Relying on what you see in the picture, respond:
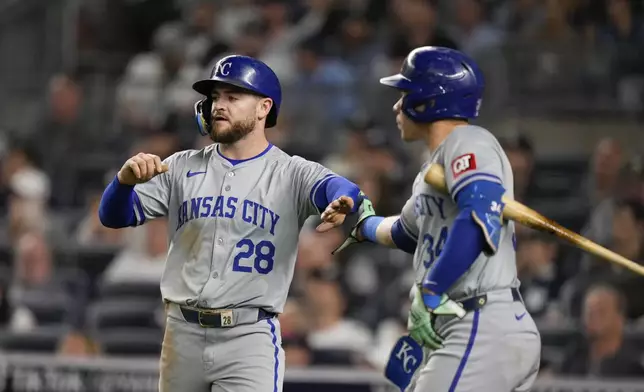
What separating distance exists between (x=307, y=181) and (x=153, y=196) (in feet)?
1.94

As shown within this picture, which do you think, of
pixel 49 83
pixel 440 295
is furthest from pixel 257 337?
pixel 49 83

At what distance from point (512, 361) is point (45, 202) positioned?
20.6ft

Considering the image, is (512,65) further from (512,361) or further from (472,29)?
(512,361)

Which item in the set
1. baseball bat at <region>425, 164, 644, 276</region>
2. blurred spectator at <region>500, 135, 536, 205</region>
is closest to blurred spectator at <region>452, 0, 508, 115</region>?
blurred spectator at <region>500, 135, 536, 205</region>

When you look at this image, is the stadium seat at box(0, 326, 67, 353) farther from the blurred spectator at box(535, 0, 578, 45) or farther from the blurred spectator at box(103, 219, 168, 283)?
the blurred spectator at box(535, 0, 578, 45)

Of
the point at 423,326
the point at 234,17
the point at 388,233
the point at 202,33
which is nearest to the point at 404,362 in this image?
the point at 423,326

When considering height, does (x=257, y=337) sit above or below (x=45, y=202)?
below

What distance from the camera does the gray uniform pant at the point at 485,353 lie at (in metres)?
3.67

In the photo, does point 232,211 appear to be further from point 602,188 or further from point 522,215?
point 602,188

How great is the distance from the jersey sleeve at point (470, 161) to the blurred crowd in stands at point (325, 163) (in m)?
3.81

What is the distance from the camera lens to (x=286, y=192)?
4289 mm

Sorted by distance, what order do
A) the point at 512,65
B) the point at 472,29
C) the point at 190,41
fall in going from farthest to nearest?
the point at 190,41, the point at 472,29, the point at 512,65

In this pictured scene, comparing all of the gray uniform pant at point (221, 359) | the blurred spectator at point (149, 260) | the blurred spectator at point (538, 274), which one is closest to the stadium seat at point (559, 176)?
the blurred spectator at point (538, 274)

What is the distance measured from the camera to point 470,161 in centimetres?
365
